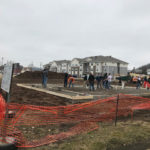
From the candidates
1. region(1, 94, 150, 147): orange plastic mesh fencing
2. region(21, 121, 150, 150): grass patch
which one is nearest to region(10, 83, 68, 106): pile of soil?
region(1, 94, 150, 147): orange plastic mesh fencing

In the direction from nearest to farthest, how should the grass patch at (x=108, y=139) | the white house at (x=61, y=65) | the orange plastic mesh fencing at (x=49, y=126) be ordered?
the grass patch at (x=108, y=139)
the orange plastic mesh fencing at (x=49, y=126)
the white house at (x=61, y=65)

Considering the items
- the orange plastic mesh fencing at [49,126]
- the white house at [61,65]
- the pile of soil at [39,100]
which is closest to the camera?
the orange plastic mesh fencing at [49,126]

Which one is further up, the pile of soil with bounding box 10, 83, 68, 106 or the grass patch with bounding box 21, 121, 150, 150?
the pile of soil with bounding box 10, 83, 68, 106

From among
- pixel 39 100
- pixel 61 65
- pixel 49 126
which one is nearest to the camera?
pixel 49 126

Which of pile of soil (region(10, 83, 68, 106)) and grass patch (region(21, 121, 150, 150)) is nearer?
grass patch (region(21, 121, 150, 150))

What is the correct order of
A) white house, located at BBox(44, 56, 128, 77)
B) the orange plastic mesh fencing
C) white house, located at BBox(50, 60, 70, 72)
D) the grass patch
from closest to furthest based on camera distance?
the grass patch → the orange plastic mesh fencing → white house, located at BBox(44, 56, 128, 77) → white house, located at BBox(50, 60, 70, 72)

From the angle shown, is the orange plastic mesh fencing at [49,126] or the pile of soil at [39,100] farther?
the pile of soil at [39,100]

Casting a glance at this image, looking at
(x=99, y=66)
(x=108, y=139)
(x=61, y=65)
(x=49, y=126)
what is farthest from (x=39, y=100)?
(x=61, y=65)

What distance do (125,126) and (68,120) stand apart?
6.77ft

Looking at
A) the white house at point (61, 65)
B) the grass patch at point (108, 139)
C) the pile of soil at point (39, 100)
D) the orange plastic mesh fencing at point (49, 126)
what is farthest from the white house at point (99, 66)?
the grass patch at point (108, 139)

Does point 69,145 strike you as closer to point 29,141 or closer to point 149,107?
point 29,141

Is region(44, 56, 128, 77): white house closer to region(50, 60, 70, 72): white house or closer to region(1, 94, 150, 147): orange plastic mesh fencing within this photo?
region(50, 60, 70, 72): white house

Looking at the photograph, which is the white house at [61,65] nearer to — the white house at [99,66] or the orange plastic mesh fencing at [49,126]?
the white house at [99,66]

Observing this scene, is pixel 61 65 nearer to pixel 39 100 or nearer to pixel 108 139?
pixel 39 100
